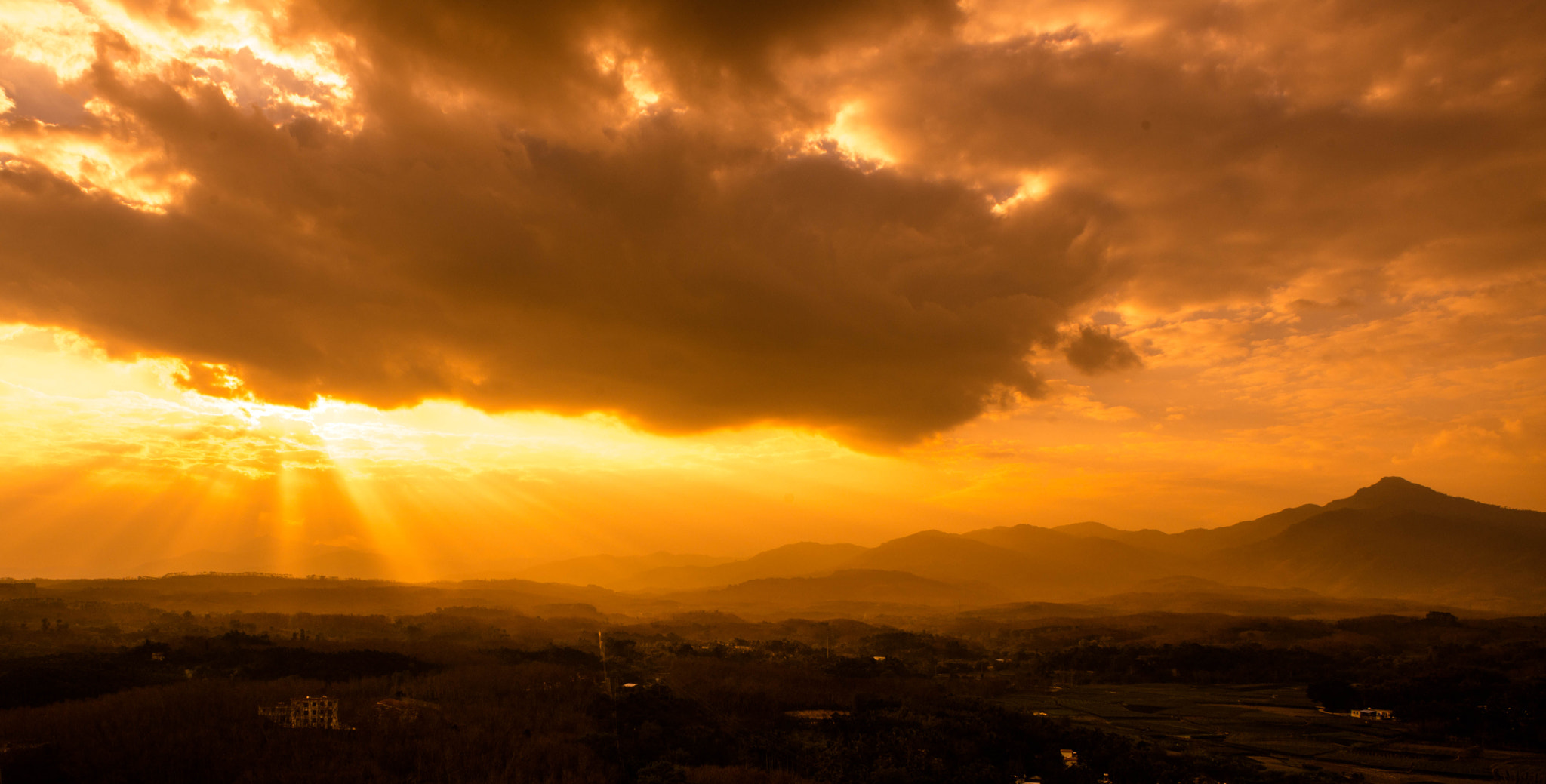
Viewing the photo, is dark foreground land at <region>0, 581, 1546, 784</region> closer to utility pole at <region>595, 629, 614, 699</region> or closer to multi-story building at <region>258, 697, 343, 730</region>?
utility pole at <region>595, 629, 614, 699</region>

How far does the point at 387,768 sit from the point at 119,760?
590 centimetres

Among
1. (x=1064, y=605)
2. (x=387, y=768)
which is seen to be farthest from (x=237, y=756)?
(x=1064, y=605)

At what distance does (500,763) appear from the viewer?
19.0 meters

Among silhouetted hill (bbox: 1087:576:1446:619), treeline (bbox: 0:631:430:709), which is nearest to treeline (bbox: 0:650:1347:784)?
treeline (bbox: 0:631:430:709)

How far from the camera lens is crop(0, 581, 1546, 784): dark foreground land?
19.2 metres

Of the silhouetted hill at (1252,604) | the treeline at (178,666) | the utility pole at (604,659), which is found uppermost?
the treeline at (178,666)

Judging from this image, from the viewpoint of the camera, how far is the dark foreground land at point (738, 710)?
62.9ft

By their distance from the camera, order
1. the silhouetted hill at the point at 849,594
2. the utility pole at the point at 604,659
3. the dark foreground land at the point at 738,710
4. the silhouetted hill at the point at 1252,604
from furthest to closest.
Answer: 1. the silhouetted hill at the point at 849,594
2. the silhouetted hill at the point at 1252,604
3. the utility pole at the point at 604,659
4. the dark foreground land at the point at 738,710

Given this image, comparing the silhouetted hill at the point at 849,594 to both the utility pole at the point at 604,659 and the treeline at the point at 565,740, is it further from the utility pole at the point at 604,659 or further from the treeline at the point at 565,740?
the treeline at the point at 565,740

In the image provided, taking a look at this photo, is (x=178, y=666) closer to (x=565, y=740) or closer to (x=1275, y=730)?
(x=565, y=740)

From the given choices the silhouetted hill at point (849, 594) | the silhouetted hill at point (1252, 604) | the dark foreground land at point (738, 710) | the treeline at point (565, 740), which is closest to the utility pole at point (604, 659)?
the dark foreground land at point (738, 710)

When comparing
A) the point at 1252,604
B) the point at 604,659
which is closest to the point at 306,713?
the point at 604,659

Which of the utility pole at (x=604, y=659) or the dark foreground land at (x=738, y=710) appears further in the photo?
the utility pole at (x=604, y=659)

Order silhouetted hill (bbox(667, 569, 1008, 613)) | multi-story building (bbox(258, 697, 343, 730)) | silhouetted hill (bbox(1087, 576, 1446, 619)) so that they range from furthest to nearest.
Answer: silhouetted hill (bbox(667, 569, 1008, 613))
silhouetted hill (bbox(1087, 576, 1446, 619))
multi-story building (bbox(258, 697, 343, 730))
